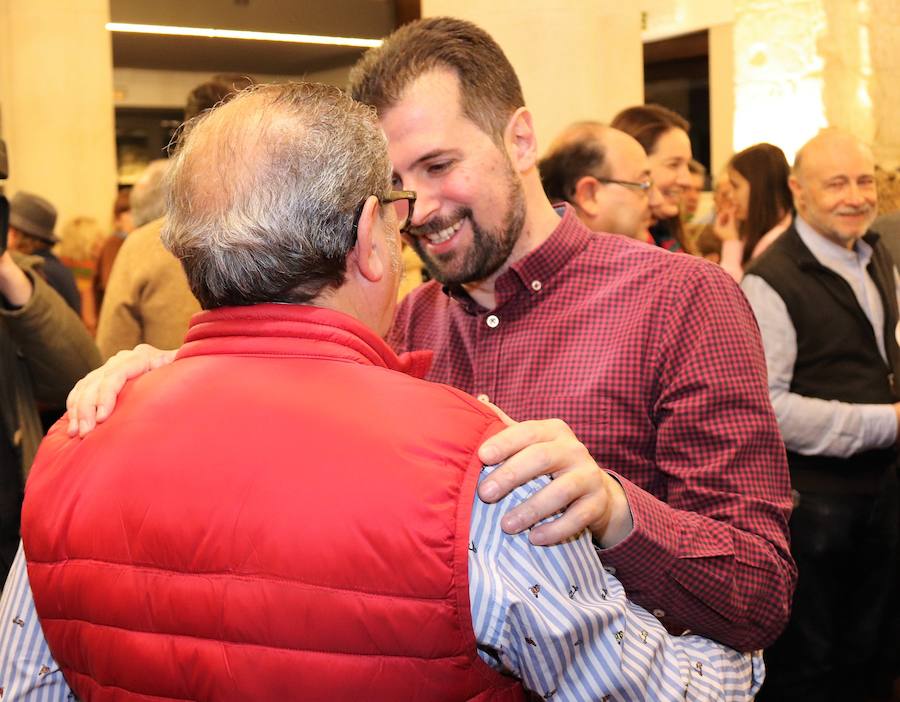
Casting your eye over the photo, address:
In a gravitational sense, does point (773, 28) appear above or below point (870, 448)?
above

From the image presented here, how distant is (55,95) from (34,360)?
23.9 feet

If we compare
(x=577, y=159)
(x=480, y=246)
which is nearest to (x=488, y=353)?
(x=480, y=246)

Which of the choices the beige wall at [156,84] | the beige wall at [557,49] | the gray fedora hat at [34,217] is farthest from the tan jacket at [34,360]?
the beige wall at [156,84]

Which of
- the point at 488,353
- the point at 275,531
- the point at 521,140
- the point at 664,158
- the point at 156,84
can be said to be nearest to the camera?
the point at 275,531

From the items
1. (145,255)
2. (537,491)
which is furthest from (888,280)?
(537,491)

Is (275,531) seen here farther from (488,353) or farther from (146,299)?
(146,299)

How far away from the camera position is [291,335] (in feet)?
3.96

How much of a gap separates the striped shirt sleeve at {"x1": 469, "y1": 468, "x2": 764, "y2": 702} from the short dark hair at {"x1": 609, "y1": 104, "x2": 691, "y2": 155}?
3.42 metres

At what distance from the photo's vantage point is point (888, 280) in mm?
3828

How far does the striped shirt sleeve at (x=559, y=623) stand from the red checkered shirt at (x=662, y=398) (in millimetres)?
181

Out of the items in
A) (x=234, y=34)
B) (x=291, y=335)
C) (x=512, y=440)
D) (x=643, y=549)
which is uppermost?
(x=234, y=34)

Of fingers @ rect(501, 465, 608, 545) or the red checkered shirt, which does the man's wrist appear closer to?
the red checkered shirt

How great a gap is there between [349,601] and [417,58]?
126 cm

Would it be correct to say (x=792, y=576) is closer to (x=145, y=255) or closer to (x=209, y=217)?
(x=209, y=217)
